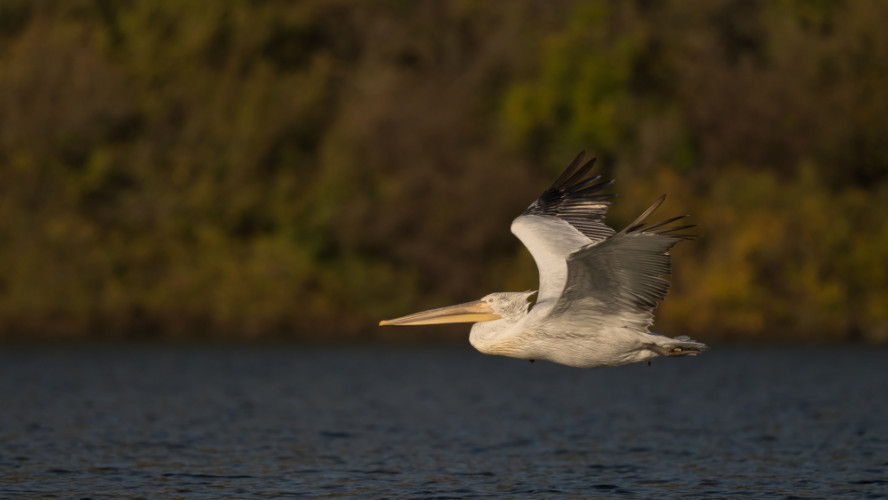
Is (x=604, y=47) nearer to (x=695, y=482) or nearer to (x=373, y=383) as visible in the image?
(x=373, y=383)

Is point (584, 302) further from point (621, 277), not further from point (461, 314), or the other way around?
point (461, 314)

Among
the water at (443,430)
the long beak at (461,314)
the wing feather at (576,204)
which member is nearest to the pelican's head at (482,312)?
the long beak at (461,314)

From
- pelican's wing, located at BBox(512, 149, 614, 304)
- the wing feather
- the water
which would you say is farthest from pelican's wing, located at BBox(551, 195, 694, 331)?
the water

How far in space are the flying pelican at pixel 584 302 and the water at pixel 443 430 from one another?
158 cm

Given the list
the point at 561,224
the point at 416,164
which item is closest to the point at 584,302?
the point at 561,224

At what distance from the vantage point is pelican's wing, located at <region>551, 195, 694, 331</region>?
945cm

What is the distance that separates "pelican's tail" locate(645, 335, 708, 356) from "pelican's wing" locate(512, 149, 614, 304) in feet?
3.27

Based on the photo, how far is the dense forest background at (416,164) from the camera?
3500 cm

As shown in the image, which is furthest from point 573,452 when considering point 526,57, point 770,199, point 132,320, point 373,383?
point 526,57

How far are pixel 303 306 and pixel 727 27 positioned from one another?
16360 millimetres

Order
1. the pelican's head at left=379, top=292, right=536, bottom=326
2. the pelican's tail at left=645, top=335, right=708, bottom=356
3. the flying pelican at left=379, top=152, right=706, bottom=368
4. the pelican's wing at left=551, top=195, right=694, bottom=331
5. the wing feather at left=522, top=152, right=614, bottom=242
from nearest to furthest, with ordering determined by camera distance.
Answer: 1. the pelican's wing at left=551, top=195, right=694, bottom=331
2. the flying pelican at left=379, top=152, right=706, bottom=368
3. the pelican's tail at left=645, top=335, right=708, bottom=356
4. the pelican's head at left=379, top=292, right=536, bottom=326
5. the wing feather at left=522, top=152, right=614, bottom=242

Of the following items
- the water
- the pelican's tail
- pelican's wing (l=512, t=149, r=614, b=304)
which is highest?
pelican's wing (l=512, t=149, r=614, b=304)

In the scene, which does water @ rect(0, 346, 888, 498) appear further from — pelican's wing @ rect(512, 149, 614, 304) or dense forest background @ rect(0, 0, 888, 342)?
dense forest background @ rect(0, 0, 888, 342)

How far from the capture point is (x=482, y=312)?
1138 cm
